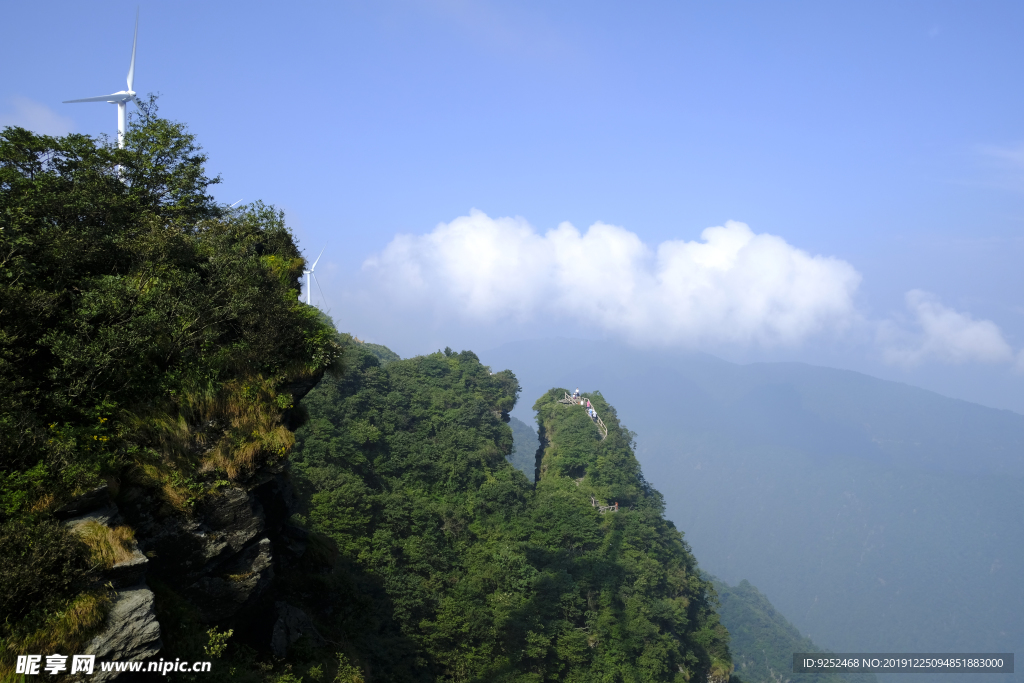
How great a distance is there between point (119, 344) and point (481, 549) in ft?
130

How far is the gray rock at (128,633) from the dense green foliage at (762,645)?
130 m

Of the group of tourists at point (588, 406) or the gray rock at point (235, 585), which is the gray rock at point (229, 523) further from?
the group of tourists at point (588, 406)

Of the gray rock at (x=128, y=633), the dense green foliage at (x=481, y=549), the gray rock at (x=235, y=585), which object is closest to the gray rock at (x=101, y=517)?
the gray rock at (x=128, y=633)

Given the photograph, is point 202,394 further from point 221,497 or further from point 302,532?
point 302,532

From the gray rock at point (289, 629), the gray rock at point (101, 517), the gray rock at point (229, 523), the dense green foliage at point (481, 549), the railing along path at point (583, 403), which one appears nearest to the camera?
the gray rock at point (101, 517)

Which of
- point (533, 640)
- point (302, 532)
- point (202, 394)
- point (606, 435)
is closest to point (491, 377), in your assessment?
point (606, 435)

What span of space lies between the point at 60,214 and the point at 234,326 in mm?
4927

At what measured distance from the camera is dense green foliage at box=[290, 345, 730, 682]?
127 feet

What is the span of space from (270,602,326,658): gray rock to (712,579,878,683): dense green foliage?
123 metres

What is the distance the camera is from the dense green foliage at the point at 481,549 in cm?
3859

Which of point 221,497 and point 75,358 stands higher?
point 75,358

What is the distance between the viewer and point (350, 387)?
60688mm

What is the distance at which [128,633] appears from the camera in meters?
9.90

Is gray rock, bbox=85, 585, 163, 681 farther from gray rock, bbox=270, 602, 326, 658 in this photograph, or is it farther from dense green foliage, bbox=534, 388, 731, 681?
dense green foliage, bbox=534, 388, 731, 681
